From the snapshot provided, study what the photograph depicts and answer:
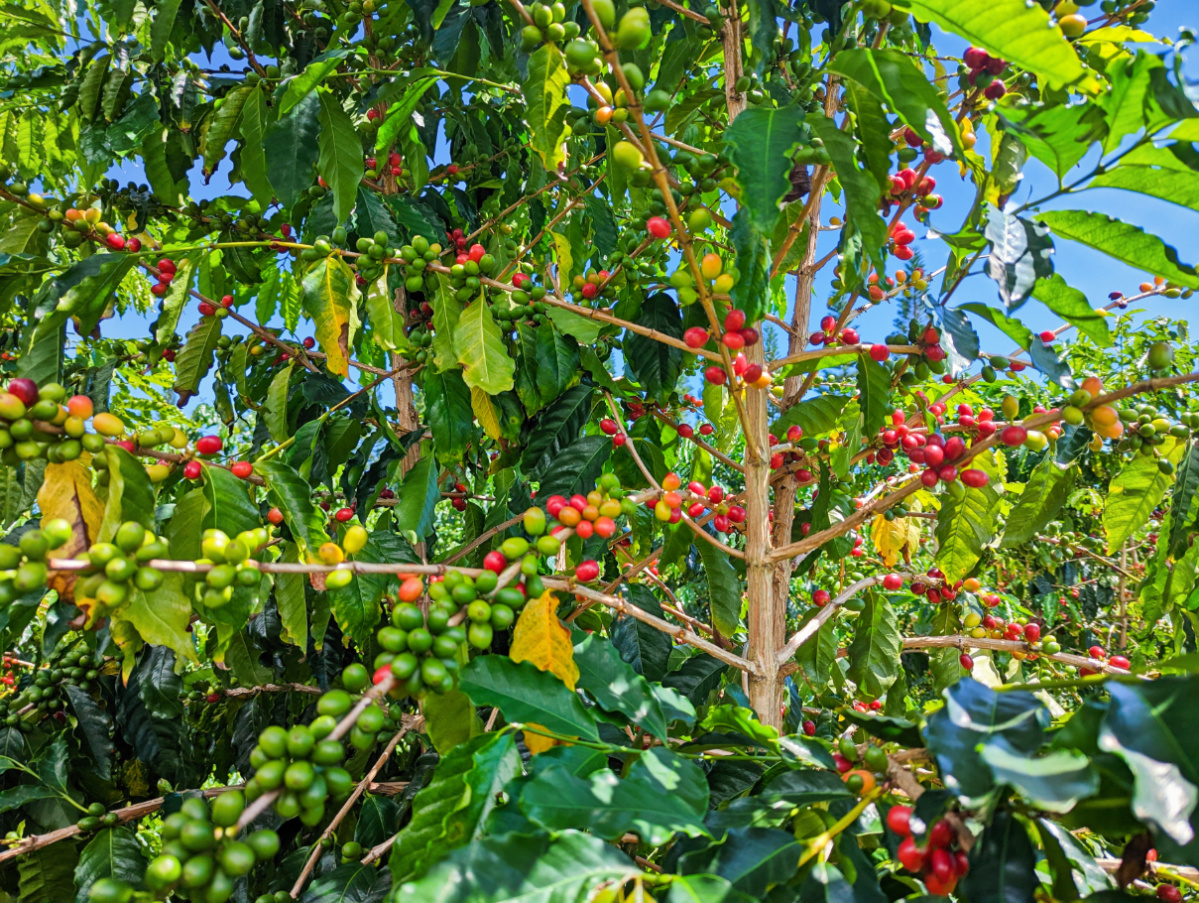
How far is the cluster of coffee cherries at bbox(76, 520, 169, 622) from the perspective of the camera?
2.62ft

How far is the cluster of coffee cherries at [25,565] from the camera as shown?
29.9 inches

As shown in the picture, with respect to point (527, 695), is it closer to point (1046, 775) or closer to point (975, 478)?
point (1046, 775)

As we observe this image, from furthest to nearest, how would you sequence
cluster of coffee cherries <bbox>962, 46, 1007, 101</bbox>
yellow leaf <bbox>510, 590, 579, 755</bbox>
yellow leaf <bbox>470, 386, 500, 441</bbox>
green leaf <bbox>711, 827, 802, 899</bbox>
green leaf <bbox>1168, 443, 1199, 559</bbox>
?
yellow leaf <bbox>470, 386, 500, 441</bbox>
green leaf <bbox>1168, 443, 1199, 559</bbox>
cluster of coffee cherries <bbox>962, 46, 1007, 101</bbox>
yellow leaf <bbox>510, 590, 579, 755</bbox>
green leaf <bbox>711, 827, 802, 899</bbox>

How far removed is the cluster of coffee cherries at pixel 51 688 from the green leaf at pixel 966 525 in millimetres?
2715

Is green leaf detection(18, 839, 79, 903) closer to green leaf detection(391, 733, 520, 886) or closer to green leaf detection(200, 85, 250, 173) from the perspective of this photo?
green leaf detection(391, 733, 520, 886)

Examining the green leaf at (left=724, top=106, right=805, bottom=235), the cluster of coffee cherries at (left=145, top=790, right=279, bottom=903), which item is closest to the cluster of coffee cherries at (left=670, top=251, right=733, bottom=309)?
the green leaf at (left=724, top=106, right=805, bottom=235)

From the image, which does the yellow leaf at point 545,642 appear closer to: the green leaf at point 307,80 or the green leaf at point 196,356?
the green leaf at point 307,80

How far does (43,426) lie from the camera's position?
37.3 inches

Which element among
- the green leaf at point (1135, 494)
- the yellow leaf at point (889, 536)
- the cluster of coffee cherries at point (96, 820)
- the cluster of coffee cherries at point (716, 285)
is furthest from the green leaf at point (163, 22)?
the green leaf at point (1135, 494)

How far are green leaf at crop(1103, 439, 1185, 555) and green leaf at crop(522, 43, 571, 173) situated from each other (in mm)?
1468

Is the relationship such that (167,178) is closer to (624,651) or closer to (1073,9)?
(624,651)

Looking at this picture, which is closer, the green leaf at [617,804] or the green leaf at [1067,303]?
the green leaf at [617,804]

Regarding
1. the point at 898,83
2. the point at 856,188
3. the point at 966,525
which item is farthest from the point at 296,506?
the point at 966,525

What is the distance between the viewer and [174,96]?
2172mm
